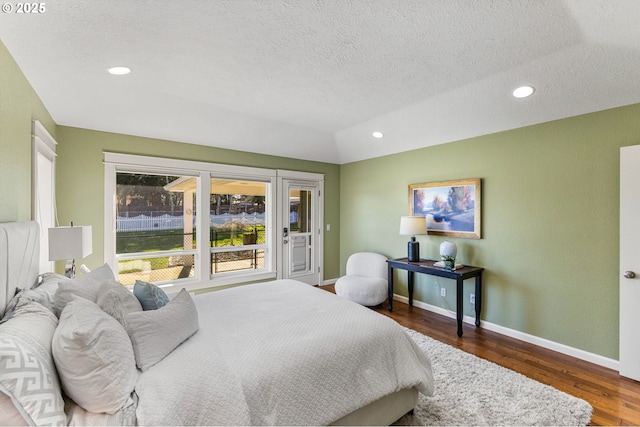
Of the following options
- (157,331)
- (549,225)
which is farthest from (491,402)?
(157,331)

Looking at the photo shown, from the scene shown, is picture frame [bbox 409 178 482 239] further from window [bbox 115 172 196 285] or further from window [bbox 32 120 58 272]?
window [bbox 32 120 58 272]

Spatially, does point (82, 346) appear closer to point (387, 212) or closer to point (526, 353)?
point (526, 353)

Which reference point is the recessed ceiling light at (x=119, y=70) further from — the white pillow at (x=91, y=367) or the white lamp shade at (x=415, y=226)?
the white lamp shade at (x=415, y=226)

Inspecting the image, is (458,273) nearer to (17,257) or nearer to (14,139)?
(17,257)

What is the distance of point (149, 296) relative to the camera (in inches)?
71.5

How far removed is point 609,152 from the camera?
102 inches

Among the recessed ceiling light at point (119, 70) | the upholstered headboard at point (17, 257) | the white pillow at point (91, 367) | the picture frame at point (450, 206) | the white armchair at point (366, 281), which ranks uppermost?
the recessed ceiling light at point (119, 70)

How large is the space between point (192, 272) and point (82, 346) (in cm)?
311

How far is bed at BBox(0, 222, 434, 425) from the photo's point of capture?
3.69 feet

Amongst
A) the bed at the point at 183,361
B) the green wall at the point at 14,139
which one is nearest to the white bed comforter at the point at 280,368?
the bed at the point at 183,361

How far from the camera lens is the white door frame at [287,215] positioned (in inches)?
188

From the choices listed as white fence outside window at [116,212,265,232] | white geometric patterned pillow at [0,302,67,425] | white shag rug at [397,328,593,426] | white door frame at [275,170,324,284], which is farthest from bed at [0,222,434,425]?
white door frame at [275,170,324,284]

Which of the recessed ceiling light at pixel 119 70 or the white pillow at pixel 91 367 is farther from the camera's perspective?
the recessed ceiling light at pixel 119 70

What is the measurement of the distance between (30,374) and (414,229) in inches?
142
